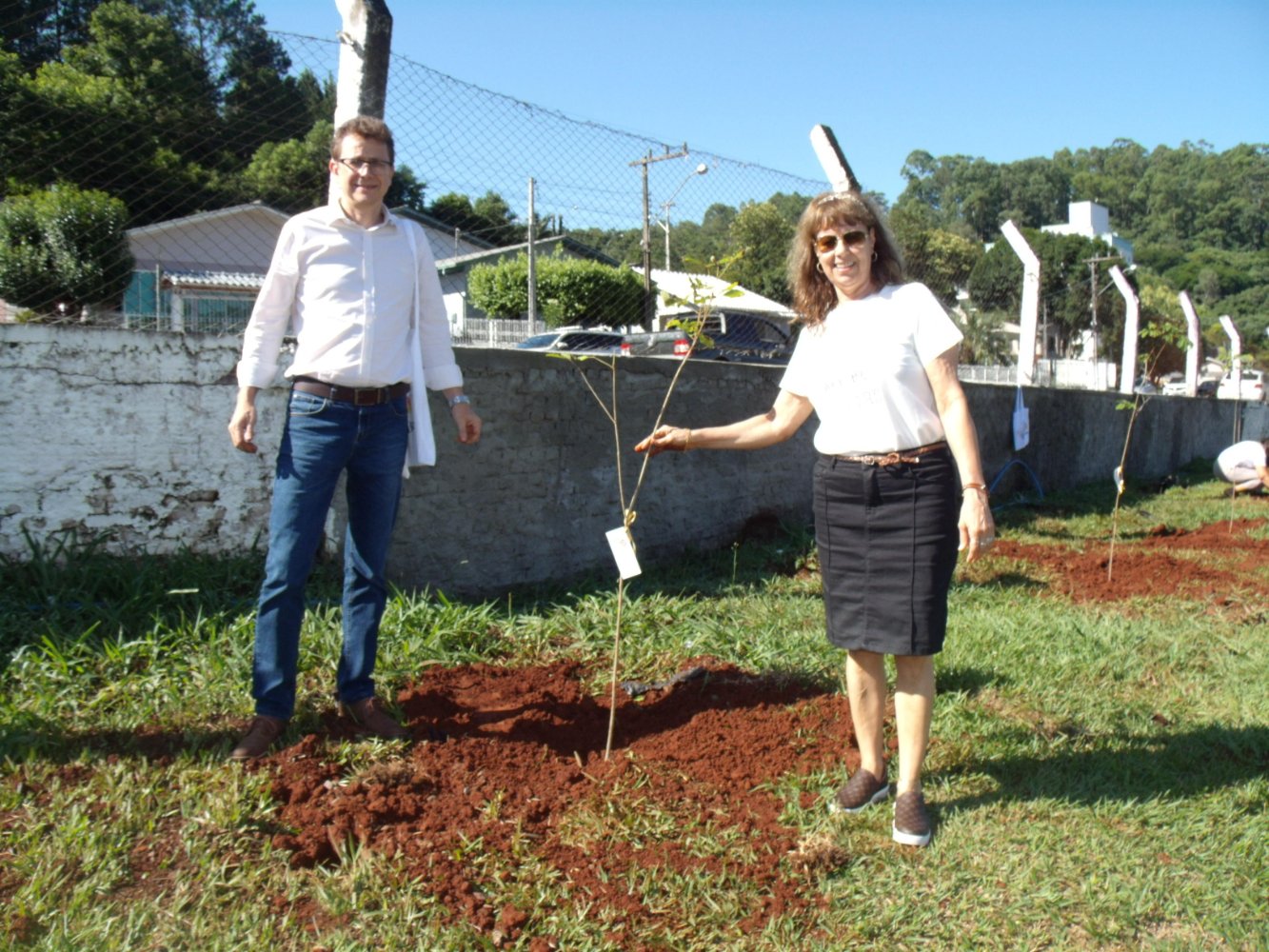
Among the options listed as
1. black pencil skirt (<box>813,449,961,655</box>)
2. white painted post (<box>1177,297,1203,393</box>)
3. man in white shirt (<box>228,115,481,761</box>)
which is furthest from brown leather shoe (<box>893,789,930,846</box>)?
white painted post (<box>1177,297,1203,393</box>)

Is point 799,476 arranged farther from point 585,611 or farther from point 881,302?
point 881,302

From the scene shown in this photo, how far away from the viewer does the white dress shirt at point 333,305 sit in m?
2.84

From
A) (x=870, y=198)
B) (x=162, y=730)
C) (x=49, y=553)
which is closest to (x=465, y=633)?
(x=162, y=730)

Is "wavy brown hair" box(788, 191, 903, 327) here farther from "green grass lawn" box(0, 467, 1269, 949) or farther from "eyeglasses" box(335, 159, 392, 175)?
"green grass lawn" box(0, 467, 1269, 949)

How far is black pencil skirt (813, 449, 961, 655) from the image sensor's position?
2613 mm

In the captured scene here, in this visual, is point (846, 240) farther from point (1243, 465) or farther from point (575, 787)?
point (1243, 465)

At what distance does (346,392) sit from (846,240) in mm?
1482

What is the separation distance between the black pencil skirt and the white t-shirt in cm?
7

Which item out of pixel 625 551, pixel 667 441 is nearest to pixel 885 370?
pixel 667 441

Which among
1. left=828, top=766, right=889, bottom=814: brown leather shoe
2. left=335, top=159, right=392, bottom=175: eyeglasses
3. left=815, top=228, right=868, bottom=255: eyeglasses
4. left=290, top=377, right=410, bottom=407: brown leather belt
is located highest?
left=335, top=159, right=392, bottom=175: eyeglasses

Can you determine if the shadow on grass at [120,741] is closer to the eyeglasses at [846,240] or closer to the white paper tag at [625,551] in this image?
the white paper tag at [625,551]

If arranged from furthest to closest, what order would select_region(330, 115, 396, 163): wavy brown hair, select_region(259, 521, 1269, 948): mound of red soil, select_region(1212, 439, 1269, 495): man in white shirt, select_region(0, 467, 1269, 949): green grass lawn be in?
1. select_region(1212, 439, 1269, 495): man in white shirt
2. select_region(330, 115, 396, 163): wavy brown hair
3. select_region(259, 521, 1269, 948): mound of red soil
4. select_region(0, 467, 1269, 949): green grass lawn

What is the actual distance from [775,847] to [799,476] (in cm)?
452

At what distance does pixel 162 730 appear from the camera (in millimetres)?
2961
